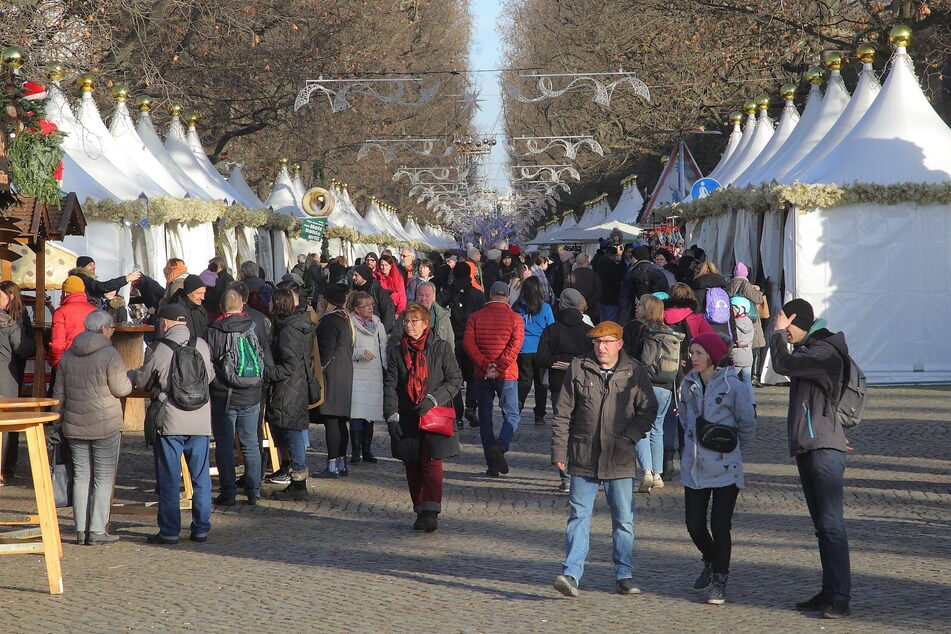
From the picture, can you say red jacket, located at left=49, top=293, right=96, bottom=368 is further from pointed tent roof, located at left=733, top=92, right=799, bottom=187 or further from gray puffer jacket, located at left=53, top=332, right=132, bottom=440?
pointed tent roof, located at left=733, top=92, right=799, bottom=187

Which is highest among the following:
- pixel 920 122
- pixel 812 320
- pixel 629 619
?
pixel 920 122

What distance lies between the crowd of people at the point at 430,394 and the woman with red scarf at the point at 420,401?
14 millimetres

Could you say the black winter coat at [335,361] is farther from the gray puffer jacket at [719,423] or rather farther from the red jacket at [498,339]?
the gray puffer jacket at [719,423]

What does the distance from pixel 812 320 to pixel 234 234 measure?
18.3 meters

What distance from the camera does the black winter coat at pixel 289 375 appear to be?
1076 centimetres

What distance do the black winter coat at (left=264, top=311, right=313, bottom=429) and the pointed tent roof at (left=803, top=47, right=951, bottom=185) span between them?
387 inches

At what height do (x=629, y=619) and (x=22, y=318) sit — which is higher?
(x=22, y=318)

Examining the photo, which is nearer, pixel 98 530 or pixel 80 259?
pixel 98 530

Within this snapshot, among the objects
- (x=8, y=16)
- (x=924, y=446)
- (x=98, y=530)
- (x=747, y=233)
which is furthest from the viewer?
(x=747, y=233)

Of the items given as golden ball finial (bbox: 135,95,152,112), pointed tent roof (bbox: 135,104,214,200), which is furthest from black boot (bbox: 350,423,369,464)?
golden ball finial (bbox: 135,95,152,112)

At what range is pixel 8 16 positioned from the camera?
16.1 m

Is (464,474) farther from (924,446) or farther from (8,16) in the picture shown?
(8,16)

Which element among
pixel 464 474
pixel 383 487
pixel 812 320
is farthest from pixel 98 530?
pixel 812 320

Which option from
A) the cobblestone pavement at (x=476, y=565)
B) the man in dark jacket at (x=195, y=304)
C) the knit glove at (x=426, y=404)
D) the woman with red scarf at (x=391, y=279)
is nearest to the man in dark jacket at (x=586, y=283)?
the woman with red scarf at (x=391, y=279)
